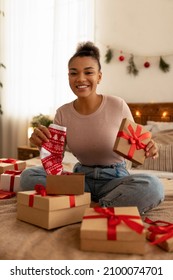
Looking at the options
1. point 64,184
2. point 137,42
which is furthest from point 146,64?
point 64,184

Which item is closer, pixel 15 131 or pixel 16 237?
pixel 16 237

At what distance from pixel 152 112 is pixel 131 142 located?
188 centimetres

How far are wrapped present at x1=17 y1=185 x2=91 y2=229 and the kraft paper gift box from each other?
0.09 ft

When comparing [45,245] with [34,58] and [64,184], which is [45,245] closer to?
[64,184]

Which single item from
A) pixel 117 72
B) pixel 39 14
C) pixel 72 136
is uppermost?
pixel 39 14

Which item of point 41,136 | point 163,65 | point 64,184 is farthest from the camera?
point 163,65

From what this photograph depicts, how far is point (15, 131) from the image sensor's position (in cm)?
395

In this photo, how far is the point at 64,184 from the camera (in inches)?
46.9

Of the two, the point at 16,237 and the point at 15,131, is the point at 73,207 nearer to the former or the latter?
the point at 16,237

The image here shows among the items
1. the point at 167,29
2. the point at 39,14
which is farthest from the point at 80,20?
the point at 167,29

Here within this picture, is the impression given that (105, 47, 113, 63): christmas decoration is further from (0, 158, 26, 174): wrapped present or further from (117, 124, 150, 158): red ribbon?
(117, 124, 150, 158): red ribbon

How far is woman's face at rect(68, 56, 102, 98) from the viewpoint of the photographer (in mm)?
1579

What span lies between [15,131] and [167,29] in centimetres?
216

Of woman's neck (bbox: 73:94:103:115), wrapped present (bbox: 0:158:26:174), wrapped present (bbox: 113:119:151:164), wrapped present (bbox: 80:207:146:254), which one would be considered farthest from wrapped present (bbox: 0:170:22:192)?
wrapped present (bbox: 80:207:146:254)
